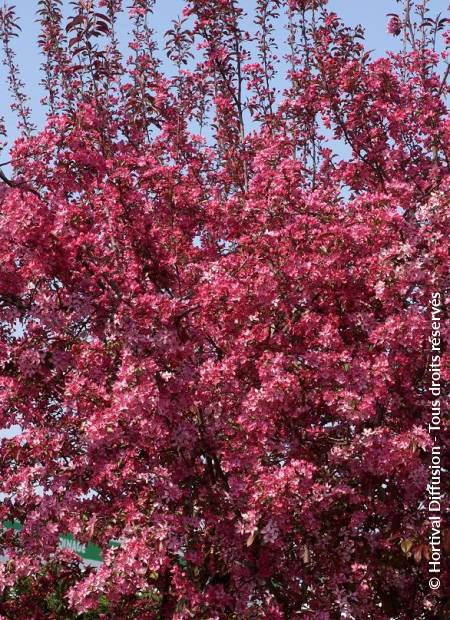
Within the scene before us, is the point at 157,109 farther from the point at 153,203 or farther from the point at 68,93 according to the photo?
the point at 153,203

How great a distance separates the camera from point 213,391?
709 cm

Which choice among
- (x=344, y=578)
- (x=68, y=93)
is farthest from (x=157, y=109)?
(x=344, y=578)

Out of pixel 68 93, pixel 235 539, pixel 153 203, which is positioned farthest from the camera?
pixel 68 93

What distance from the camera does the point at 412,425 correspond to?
7203 millimetres

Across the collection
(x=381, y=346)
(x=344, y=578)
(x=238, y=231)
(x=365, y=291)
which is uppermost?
(x=238, y=231)

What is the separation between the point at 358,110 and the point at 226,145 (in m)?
2.03

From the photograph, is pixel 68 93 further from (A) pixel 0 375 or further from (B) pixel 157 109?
(A) pixel 0 375

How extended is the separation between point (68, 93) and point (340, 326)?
5.09m

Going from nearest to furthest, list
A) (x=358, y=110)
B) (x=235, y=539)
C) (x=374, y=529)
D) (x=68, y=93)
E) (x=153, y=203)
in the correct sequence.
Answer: (x=235, y=539), (x=374, y=529), (x=153, y=203), (x=358, y=110), (x=68, y=93)

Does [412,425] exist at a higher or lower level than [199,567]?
higher

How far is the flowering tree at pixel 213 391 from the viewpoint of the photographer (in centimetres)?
667

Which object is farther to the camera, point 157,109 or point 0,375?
point 157,109

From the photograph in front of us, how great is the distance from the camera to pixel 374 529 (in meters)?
7.56

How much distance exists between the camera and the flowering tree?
6.67 metres
